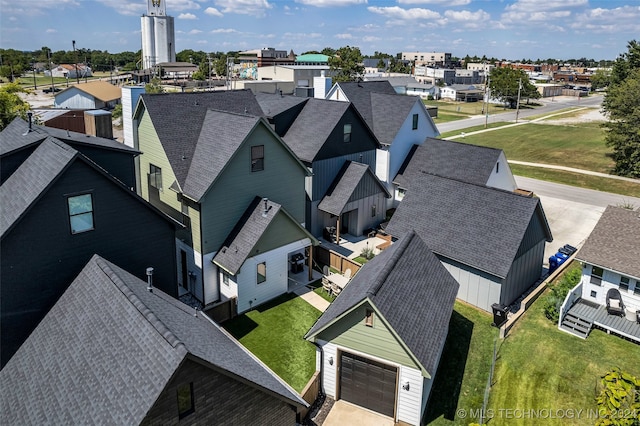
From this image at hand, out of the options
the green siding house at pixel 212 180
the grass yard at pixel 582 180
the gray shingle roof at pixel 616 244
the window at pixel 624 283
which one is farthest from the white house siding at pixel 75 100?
the window at pixel 624 283

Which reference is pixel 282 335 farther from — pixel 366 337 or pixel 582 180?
pixel 582 180

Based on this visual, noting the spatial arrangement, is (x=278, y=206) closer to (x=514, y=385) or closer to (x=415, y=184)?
(x=415, y=184)

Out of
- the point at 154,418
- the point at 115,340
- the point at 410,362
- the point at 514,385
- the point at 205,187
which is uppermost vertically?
the point at 205,187

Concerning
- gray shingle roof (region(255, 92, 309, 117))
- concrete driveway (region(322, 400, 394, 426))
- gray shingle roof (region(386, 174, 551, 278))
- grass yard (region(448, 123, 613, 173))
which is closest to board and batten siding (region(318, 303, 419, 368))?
concrete driveway (region(322, 400, 394, 426))

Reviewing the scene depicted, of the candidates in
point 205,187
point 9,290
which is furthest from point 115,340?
point 205,187

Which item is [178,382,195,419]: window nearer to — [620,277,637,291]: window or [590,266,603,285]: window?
[590,266,603,285]: window

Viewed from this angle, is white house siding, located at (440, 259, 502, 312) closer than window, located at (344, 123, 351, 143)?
Yes

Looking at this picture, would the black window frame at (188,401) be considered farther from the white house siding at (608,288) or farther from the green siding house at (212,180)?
the white house siding at (608,288)
